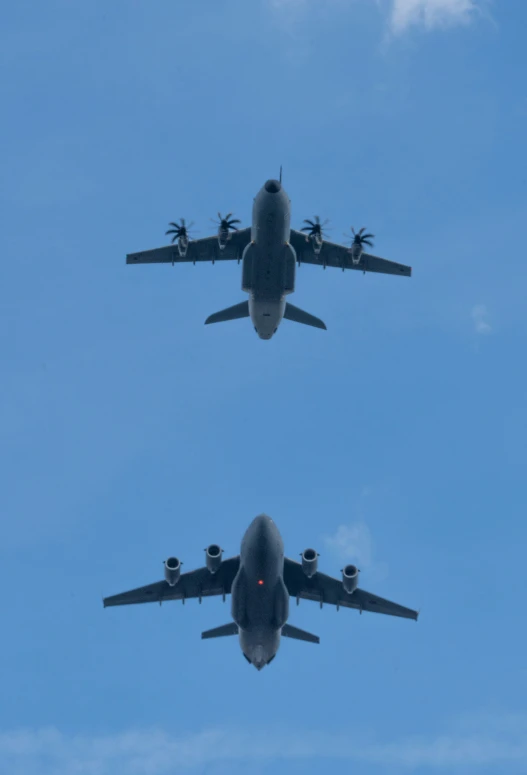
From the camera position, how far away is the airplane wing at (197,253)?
60688mm

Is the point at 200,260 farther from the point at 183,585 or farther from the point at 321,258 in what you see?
the point at 183,585

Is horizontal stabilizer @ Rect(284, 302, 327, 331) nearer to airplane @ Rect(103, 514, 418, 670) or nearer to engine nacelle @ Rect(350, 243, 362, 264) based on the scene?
engine nacelle @ Rect(350, 243, 362, 264)

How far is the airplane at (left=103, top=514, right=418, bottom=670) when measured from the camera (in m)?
44.7

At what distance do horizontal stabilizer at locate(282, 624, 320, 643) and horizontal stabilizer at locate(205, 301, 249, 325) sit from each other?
57.1 ft

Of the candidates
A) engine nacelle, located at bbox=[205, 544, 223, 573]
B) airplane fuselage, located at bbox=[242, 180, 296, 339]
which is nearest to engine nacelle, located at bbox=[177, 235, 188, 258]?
airplane fuselage, located at bbox=[242, 180, 296, 339]

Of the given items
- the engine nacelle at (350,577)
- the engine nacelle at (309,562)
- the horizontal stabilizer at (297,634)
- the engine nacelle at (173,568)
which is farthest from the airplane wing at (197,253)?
A: the horizontal stabilizer at (297,634)

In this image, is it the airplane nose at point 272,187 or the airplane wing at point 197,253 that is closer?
the airplane nose at point 272,187

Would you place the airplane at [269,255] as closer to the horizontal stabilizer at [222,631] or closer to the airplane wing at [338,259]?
the airplane wing at [338,259]

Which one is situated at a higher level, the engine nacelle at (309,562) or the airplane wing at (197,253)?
the airplane wing at (197,253)

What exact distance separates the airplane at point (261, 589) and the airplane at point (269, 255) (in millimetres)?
13450

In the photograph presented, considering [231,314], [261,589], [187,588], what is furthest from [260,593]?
[231,314]

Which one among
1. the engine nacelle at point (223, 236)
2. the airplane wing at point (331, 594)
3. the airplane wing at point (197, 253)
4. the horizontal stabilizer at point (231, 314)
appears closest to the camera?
the airplane wing at point (331, 594)

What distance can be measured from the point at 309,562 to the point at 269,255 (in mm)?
15276

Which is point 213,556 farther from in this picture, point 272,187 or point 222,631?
point 272,187
